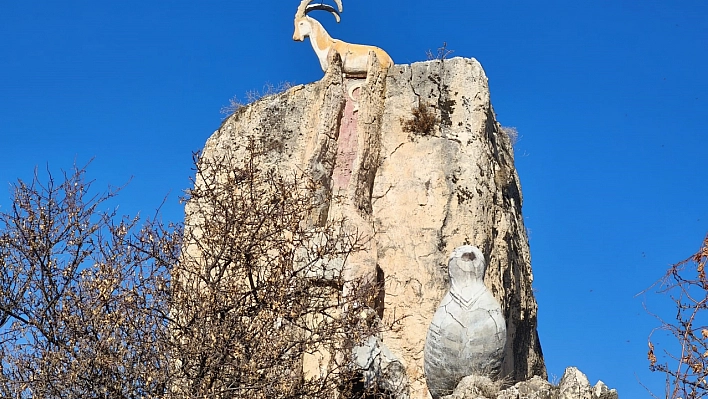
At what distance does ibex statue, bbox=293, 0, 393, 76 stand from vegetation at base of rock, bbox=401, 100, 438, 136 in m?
1.00

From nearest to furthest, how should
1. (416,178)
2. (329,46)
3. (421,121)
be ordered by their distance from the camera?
(416,178), (421,121), (329,46)

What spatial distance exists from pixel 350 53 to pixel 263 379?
27.4 feet

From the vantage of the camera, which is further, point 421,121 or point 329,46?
point 329,46

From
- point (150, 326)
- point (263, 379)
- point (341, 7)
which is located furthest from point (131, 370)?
point (341, 7)

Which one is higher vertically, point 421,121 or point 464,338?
point 421,121

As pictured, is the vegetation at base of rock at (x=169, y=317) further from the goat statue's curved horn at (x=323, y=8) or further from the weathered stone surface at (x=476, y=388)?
the goat statue's curved horn at (x=323, y=8)

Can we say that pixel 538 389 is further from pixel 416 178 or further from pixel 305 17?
pixel 305 17

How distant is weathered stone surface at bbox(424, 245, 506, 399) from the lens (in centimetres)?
1014

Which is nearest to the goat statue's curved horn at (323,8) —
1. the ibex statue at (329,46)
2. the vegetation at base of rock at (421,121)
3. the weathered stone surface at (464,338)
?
the ibex statue at (329,46)

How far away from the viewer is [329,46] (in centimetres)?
1577

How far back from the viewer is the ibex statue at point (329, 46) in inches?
610

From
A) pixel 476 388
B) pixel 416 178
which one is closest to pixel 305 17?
pixel 416 178

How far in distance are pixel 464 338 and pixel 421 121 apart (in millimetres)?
5368

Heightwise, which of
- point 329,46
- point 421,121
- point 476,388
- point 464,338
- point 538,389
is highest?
point 329,46
